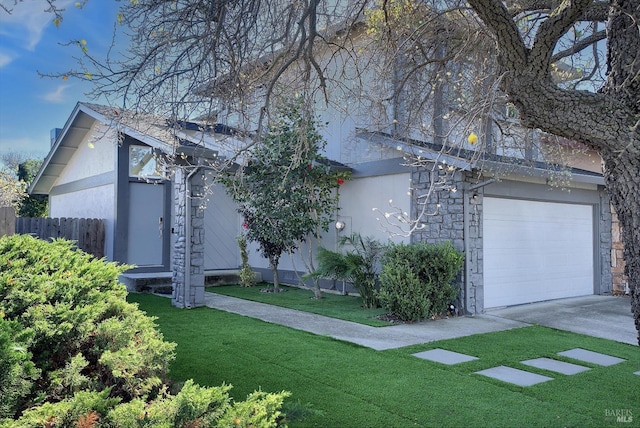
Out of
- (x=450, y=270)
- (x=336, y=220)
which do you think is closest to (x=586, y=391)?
(x=450, y=270)

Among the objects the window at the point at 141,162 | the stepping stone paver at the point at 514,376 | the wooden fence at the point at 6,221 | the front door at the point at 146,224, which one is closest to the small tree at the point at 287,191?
the front door at the point at 146,224

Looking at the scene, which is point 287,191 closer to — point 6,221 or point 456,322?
point 456,322

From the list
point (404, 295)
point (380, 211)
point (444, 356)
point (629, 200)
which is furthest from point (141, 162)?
point (629, 200)

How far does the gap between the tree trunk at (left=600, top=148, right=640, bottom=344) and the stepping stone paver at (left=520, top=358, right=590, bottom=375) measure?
208cm

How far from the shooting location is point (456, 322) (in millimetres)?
8812

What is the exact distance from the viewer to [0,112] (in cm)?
1433

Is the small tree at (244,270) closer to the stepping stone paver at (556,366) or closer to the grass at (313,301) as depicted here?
the grass at (313,301)

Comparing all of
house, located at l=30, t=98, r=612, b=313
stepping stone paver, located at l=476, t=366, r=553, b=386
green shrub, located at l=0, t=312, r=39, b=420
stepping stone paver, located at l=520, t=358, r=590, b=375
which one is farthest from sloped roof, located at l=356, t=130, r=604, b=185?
green shrub, located at l=0, t=312, r=39, b=420

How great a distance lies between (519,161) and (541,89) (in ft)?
21.9

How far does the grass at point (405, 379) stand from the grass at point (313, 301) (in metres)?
1.66

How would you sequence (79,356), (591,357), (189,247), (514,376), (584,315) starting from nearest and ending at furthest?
(79,356) → (514,376) → (591,357) → (584,315) → (189,247)

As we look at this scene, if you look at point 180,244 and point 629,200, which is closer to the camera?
point 629,200

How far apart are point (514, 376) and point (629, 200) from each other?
2.60 metres

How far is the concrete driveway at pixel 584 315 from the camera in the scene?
8203 mm
